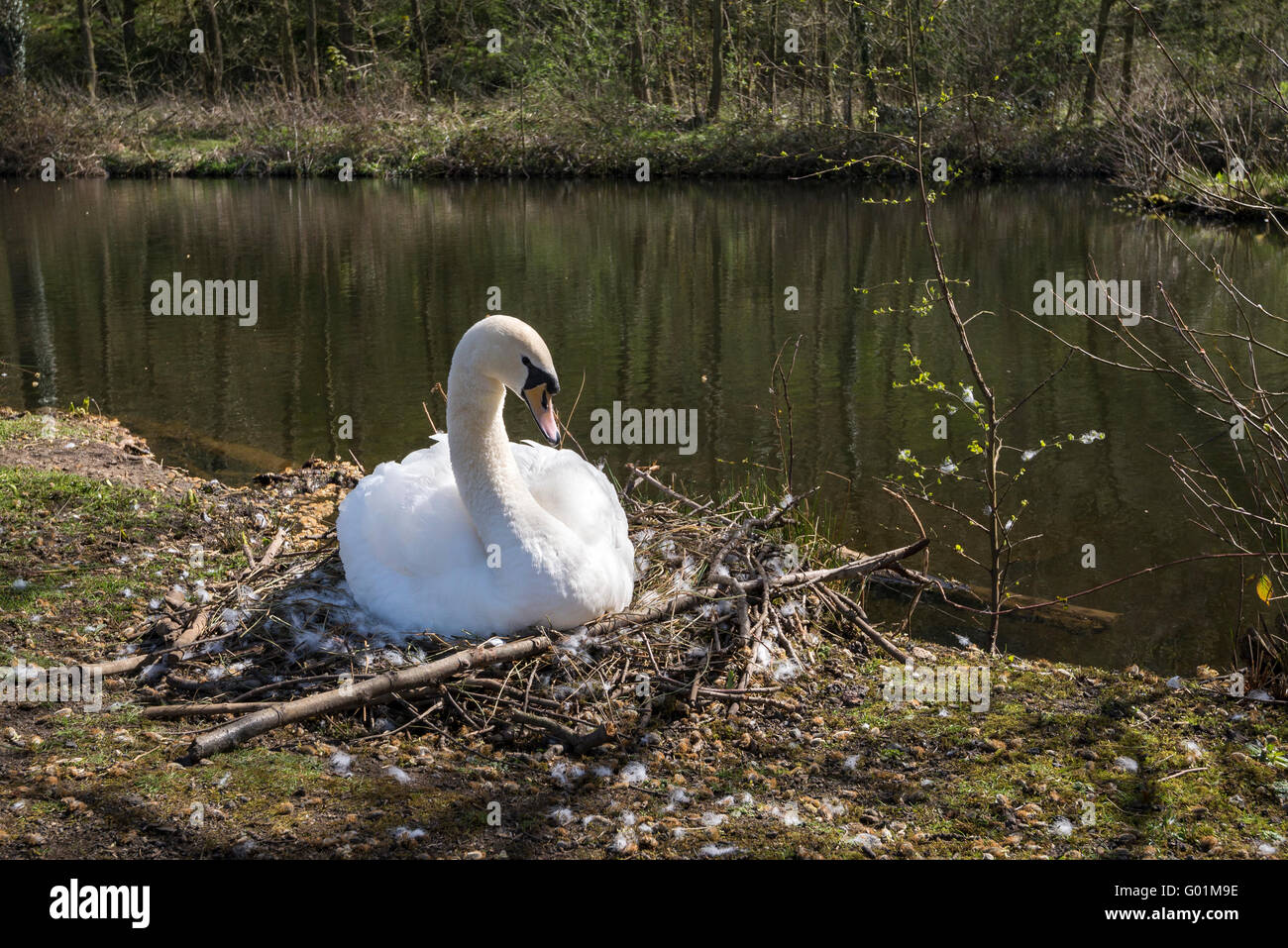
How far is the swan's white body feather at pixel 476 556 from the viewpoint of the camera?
17.9 ft

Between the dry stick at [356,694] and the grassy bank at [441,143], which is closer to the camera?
the dry stick at [356,694]

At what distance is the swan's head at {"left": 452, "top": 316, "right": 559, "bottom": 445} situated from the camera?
5625mm

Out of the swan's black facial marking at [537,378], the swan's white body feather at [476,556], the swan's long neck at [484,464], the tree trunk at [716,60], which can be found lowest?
the swan's white body feather at [476,556]

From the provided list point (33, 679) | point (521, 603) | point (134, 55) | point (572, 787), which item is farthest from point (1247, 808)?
point (134, 55)

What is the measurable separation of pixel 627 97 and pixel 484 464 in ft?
124

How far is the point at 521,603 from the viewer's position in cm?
542

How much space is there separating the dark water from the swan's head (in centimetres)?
393

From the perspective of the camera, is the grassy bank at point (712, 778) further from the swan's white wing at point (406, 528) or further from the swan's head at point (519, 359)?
the swan's head at point (519, 359)

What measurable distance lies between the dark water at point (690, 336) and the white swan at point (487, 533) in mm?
3462

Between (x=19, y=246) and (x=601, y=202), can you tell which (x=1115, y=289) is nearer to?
(x=601, y=202)

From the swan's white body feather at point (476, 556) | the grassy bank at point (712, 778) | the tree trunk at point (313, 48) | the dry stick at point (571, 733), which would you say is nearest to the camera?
the grassy bank at point (712, 778)

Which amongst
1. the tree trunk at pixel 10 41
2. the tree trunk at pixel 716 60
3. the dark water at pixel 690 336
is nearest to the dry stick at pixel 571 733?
the dark water at pixel 690 336

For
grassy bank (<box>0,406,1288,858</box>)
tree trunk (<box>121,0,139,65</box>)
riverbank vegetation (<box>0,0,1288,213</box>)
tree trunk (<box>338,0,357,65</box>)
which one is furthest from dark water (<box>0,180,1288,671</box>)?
tree trunk (<box>121,0,139,65</box>)

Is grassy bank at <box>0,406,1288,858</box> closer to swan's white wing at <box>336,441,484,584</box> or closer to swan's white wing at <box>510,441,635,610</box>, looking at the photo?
swan's white wing at <box>510,441,635,610</box>
